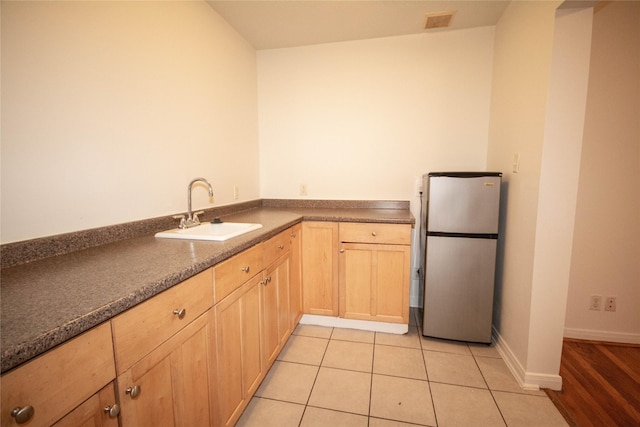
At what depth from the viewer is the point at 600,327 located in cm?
207

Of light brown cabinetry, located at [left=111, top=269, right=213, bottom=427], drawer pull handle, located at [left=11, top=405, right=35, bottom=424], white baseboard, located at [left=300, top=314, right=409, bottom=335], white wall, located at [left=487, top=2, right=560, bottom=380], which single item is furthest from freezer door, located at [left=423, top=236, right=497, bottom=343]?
drawer pull handle, located at [left=11, top=405, right=35, bottom=424]

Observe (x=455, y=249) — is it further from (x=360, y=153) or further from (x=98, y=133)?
(x=98, y=133)

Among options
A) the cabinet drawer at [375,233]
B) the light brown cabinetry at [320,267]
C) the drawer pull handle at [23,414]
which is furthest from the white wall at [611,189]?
the drawer pull handle at [23,414]

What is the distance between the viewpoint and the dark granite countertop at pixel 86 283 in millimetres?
557

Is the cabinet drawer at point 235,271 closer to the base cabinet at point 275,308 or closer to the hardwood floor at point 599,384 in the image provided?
the base cabinet at point 275,308

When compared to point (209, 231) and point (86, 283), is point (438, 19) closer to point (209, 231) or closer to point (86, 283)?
point (209, 231)

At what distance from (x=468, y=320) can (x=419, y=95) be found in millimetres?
1845

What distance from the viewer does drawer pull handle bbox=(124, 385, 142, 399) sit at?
745mm

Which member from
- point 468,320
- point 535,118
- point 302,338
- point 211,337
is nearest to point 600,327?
point 468,320

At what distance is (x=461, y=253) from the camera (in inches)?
77.3

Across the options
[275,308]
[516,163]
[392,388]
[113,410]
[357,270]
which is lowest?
[392,388]

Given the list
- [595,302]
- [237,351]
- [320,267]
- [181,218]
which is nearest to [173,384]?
[237,351]

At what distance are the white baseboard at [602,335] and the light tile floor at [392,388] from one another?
703mm

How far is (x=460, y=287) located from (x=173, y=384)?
182 cm
